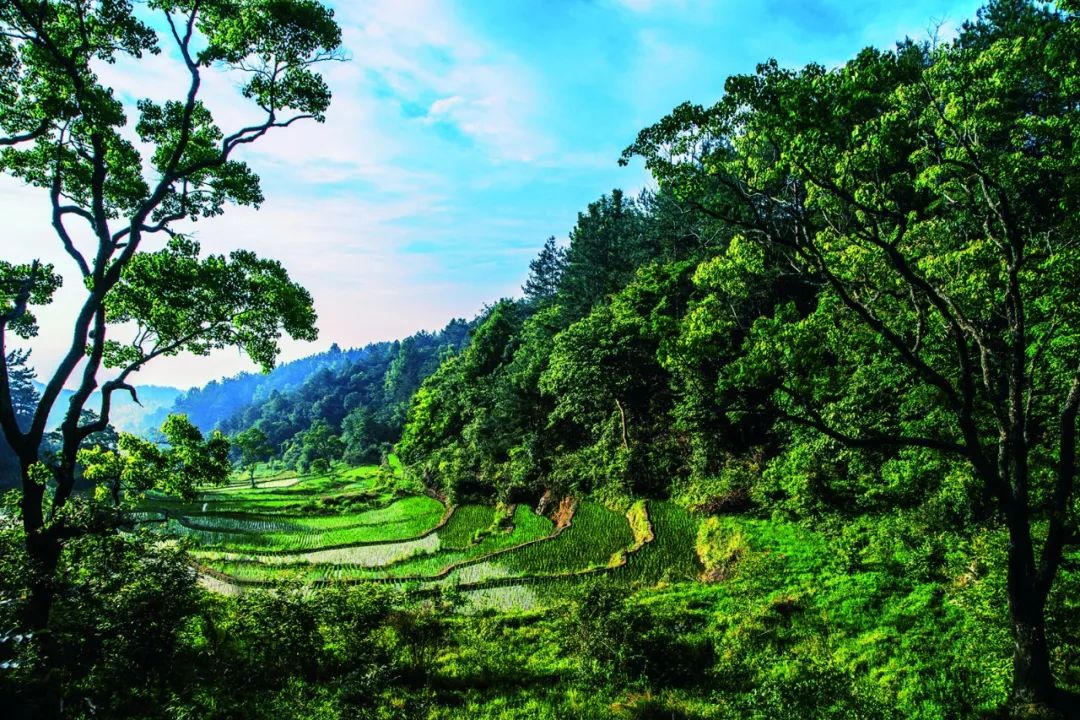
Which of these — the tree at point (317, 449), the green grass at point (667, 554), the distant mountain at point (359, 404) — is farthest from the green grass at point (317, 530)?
the tree at point (317, 449)

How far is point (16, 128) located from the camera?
938cm

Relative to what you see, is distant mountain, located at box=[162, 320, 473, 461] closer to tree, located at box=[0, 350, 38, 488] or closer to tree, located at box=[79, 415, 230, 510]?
tree, located at box=[0, 350, 38, 488]

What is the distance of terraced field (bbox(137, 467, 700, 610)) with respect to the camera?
63.7ft

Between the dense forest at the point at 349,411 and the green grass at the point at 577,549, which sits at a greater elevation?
the dense forest at the point at 349,411

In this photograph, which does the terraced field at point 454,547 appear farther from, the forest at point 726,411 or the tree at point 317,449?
the tree at point 317,449

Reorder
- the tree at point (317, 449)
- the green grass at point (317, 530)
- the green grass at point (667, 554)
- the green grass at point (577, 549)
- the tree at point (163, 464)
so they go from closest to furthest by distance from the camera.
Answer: the tree at point (163, 464)
the green grass at point (667, 554)
the green grass at point (577, 549)
the green grass at point (317, 530)
the tree at point (317, 449)

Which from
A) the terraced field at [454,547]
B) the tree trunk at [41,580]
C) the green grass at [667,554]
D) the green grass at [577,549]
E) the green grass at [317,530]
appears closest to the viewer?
the tree trunk at [41,580]

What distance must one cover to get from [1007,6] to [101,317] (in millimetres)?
44304

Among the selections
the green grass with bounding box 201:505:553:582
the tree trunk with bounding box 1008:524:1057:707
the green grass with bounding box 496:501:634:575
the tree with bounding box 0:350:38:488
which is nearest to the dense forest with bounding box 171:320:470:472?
the tree with bounding box 0:350:38:488

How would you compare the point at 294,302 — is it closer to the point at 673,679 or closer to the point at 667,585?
the point at 673,679

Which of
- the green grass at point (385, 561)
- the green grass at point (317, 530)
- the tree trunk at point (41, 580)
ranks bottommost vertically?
the green grass at point (317, 530)

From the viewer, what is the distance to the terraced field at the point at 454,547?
1942cm

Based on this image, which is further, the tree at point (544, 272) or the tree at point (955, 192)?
the tree at point (544, 272)

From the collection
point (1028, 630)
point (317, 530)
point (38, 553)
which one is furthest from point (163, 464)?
point (317, 530)
